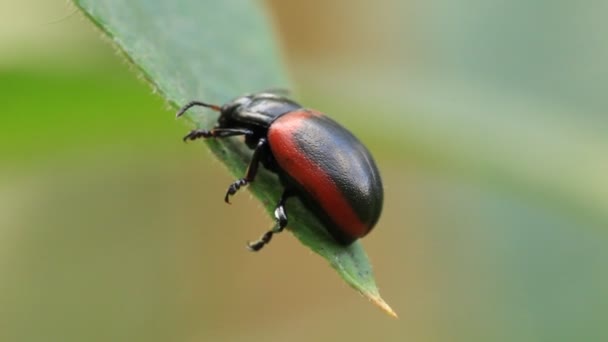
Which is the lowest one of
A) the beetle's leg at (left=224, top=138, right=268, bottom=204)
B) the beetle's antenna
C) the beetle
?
the beetle

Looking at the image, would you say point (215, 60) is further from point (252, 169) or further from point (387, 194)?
point (387, 194)

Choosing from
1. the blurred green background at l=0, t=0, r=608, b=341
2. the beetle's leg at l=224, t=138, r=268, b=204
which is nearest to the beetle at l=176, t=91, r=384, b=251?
the beetle's leg at l=224, t=138, r=268, b=204

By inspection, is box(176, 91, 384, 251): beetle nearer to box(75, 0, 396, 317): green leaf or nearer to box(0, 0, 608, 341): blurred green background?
box(75, 0, 396, 317): green leaf

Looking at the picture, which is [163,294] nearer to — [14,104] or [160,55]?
[14,104]

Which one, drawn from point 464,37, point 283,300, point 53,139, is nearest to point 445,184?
point 464,37

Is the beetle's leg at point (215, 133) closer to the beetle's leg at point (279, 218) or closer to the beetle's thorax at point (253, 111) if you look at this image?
the beetle's thorax at point (253, 111)

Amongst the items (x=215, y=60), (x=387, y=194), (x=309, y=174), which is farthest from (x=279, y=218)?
(x=387, y=194)
